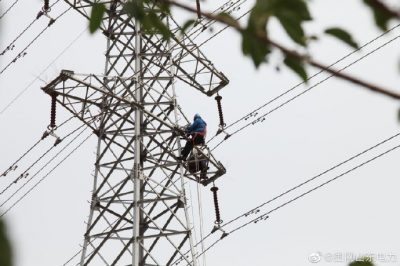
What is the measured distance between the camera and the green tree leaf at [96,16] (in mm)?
1568

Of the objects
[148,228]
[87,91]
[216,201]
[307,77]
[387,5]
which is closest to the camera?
[387,5]

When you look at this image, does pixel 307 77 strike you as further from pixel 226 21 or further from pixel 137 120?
pixel 137 120

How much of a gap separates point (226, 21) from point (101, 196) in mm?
8506

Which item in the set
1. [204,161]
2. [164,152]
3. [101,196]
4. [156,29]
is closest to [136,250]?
[101,196]

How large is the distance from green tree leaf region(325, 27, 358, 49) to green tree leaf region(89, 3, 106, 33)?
58cm

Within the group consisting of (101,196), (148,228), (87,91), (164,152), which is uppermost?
(87,91)

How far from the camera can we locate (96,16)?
1579mm

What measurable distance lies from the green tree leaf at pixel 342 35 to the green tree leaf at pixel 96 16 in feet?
1.90

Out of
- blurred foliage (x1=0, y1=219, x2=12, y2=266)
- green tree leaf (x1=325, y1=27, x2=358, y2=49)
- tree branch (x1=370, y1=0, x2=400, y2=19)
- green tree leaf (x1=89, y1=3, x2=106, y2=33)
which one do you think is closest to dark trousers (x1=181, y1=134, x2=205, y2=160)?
green tree leaf (x1=89, y1=3, x2=106, y2=33)

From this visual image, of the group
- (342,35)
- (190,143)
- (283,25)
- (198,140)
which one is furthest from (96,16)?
(198,140)

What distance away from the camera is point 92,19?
157 cm

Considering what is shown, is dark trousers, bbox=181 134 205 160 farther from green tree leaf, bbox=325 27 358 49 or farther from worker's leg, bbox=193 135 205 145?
green tree leaf, bbox=325 27 358 49

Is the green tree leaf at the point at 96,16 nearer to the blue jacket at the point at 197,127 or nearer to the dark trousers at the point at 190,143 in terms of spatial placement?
the dark trousers at the point at 190,143

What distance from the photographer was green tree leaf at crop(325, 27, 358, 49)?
1.35m
